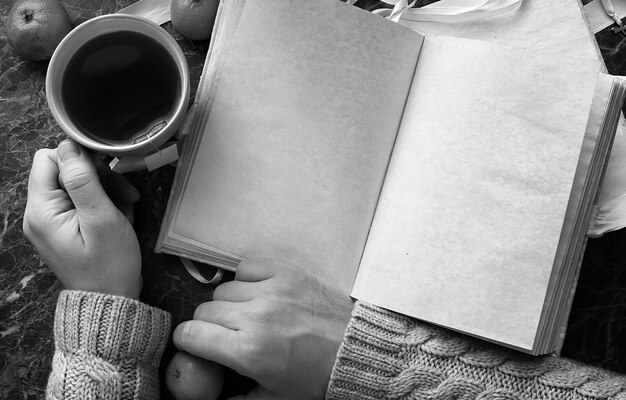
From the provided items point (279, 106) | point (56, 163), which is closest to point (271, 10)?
point (279, 106)

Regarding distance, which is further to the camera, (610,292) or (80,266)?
(610,292)

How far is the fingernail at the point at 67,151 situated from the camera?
31.7 inches

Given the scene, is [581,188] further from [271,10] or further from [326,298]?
[271,10]

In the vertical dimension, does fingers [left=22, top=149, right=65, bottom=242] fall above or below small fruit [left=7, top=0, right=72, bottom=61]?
below

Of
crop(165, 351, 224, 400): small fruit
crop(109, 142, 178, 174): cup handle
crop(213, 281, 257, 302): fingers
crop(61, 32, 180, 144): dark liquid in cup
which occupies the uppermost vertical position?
crop(61, 32, 180, 144): dark liquid in cup

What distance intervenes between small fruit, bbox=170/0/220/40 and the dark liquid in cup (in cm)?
12

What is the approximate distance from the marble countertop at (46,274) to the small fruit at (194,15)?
39 mm

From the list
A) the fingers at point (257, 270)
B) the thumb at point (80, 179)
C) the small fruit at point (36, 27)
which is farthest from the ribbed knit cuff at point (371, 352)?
the small fruit at point (36, 27)

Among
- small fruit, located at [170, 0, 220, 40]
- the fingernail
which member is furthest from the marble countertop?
the fingernail

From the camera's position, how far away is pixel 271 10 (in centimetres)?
87

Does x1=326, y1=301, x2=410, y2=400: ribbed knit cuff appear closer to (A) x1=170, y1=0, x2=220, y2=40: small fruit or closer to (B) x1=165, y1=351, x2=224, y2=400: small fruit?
(B) x1=165, y1=351, x2=224, y2=400: small fruit

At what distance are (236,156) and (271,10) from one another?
20 cm

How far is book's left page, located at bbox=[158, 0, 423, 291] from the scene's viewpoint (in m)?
0.88

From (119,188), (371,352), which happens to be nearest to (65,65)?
(119,188)
